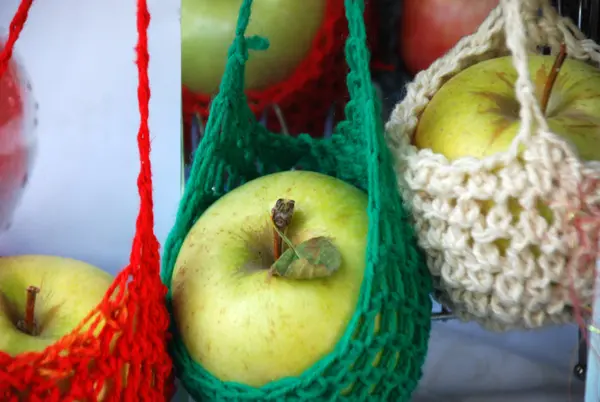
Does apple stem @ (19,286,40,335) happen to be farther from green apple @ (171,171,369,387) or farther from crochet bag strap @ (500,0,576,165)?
crochet bag strap @ (500,0,576,165)

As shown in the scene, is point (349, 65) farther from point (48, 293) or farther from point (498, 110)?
point (48, 293)

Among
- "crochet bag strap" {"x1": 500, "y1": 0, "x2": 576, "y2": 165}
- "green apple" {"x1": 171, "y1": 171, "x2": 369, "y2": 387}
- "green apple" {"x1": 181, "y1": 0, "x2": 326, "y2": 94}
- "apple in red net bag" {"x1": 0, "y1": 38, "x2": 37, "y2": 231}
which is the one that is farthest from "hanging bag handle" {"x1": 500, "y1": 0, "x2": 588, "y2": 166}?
"apple in red net bag" {"x1": 0, "y1": 38, "x2": 37, "y2": 231}

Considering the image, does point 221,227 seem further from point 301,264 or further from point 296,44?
point 296,44

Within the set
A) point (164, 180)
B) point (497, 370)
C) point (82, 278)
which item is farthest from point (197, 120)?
point (497, 370)

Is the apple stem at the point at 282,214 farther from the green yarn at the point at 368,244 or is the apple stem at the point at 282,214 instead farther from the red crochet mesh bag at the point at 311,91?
the red crochet mesh bag at the point at 311,91

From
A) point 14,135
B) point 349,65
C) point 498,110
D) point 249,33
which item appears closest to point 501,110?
point 498,110
